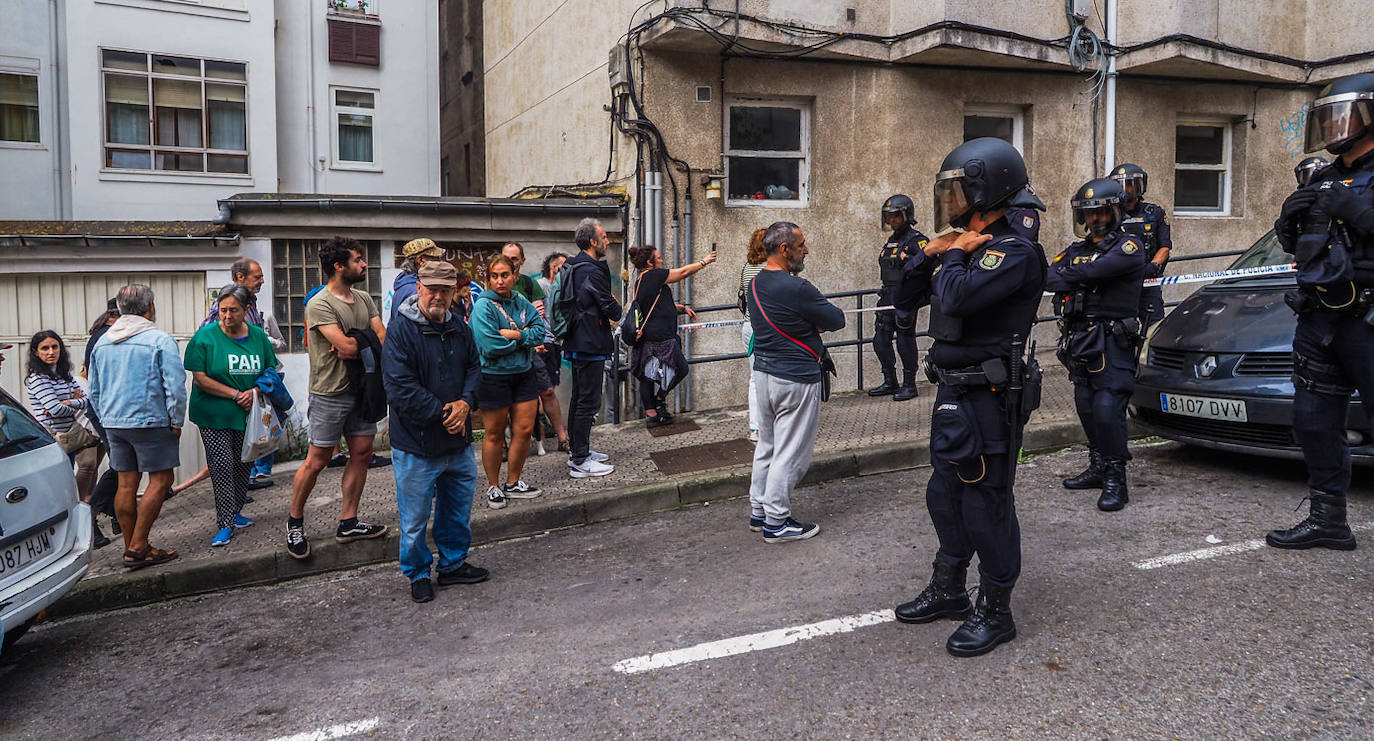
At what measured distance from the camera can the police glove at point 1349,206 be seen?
4.19 metres

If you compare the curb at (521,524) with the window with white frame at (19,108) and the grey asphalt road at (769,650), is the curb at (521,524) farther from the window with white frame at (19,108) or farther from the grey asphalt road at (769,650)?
the window with white frame at (19,108)

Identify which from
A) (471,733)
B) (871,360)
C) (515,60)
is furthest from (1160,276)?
(515,60)

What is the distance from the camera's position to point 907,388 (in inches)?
368

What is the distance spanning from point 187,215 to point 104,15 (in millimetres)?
3402

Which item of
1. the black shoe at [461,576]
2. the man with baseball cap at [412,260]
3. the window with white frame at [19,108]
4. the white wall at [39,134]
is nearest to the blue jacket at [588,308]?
the man with baseball cap at [412,260]

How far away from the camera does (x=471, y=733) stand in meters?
3.34

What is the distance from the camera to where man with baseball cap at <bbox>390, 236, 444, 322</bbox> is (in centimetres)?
565

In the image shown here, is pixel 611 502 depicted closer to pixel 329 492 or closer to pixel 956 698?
pixel 329 492

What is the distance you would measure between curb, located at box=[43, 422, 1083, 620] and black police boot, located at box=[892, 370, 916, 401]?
6.66 feet

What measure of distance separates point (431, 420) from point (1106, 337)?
155 inches

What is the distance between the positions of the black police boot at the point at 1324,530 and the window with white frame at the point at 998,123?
23.4 feet

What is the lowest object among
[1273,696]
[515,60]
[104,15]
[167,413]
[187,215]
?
[1273,696]

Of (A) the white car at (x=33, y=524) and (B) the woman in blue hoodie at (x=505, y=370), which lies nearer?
(A) the white car at (x=33, y=524)

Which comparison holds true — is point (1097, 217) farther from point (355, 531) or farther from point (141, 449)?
point (141, 449)
